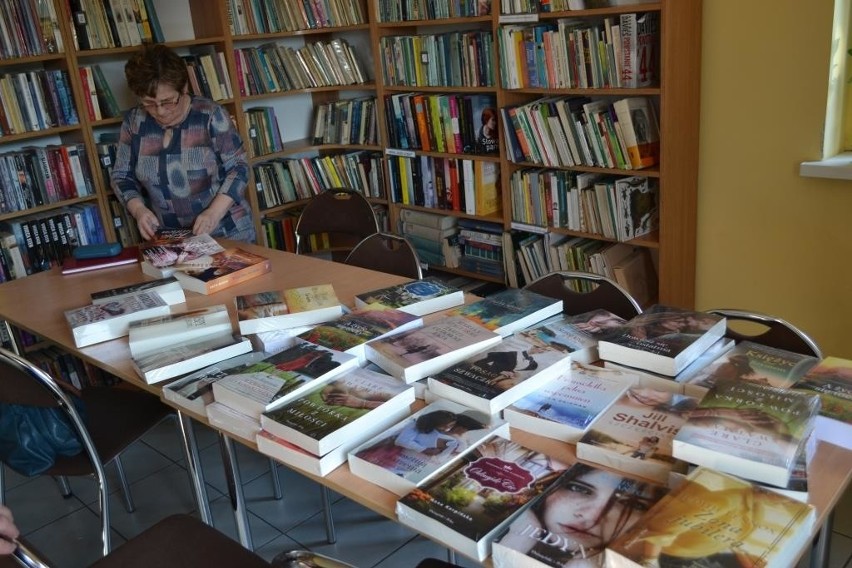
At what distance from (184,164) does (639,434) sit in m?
2.35

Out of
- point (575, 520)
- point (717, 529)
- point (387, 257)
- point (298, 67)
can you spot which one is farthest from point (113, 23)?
point (717, 529)

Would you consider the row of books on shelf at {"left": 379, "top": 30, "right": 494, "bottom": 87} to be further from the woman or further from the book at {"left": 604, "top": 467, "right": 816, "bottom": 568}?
the book at {"left": 604, "top": 467, "right": 816, "bottom": 568}

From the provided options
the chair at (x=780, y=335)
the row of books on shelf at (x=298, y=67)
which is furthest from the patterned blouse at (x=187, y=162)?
the chair at (x=780, y=335)

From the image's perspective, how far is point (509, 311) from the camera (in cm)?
201

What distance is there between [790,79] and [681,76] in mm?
371

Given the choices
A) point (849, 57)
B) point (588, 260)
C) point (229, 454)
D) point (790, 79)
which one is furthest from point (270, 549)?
point (849, 57)

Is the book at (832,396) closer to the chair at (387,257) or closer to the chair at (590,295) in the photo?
the chair at (590,295)

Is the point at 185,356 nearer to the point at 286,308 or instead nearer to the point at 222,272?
the point at 286,308

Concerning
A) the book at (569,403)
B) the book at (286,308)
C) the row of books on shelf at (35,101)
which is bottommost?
the book at (569,403)

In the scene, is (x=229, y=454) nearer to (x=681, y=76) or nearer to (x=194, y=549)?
(x=194, y=549)

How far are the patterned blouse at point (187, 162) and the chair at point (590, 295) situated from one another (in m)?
1.45

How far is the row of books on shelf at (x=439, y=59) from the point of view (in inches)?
141

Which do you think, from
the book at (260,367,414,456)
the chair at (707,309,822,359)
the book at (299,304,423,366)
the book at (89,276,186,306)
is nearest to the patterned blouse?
the book at (89,276,186,306)

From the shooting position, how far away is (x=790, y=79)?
2.78m
